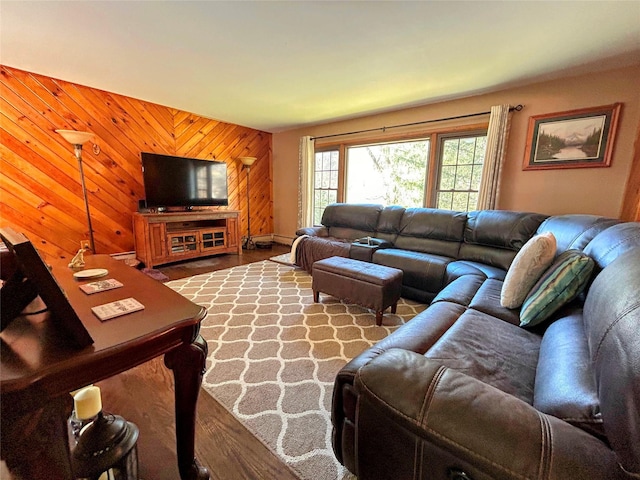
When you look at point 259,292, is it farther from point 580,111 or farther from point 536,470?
point 580,111

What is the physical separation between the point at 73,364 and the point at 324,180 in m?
4.86

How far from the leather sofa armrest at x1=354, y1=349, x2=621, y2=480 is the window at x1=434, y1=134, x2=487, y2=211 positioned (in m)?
3.40

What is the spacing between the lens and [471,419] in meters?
0.62

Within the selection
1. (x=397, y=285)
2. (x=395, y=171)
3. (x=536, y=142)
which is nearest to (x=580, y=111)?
(x=536, y=142)

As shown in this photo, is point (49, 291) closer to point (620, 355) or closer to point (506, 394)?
point (506, 394)

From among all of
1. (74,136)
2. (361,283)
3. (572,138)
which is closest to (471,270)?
(361,283)

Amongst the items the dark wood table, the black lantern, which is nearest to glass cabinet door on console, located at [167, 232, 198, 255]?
the dark wood table

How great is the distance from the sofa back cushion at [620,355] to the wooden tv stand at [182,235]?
14.1 feet

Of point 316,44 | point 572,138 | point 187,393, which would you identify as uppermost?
point 316,44

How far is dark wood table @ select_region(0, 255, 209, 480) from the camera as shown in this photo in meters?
0.57

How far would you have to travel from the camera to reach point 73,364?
64 cm

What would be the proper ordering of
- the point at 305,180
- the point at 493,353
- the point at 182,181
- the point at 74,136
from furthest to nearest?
the point at 305,180, the point at 182,181, the point at 74,136, the point at 493,353

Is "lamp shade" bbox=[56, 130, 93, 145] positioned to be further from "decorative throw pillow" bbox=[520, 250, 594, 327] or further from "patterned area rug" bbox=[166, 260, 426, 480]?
"decorative throw pillow" bbox=[520, 250, 594, 327]

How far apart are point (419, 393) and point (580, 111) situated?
3.68 m
